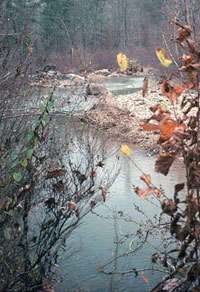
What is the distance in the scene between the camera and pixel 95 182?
6.65 m

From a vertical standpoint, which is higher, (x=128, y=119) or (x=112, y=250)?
(x=128, y=119)

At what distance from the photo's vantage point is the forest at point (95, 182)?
2.38 metres

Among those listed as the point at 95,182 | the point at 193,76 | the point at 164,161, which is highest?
the point at 193,76

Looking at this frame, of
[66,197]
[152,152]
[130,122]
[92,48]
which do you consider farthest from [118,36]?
[66,197]

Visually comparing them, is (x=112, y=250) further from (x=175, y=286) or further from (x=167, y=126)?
(x=167, y=126)

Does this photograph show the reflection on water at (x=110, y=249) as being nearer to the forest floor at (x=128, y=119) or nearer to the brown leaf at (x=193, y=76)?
the brown leaf at (x=193, y=76)

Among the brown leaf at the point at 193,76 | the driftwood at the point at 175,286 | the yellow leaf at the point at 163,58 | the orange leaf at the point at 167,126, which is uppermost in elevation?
the yellow leaf at the point at 163,58

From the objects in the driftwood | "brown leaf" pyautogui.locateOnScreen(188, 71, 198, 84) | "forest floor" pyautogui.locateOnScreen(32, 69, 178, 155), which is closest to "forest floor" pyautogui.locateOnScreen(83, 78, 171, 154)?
"forest floor" pyautogui.locateOnScreen(32, 69, 178, 155)

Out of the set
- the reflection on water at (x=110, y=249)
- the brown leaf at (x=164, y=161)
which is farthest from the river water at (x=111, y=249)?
the brown leaf at (x=164, y=161)

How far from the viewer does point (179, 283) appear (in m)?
2.66

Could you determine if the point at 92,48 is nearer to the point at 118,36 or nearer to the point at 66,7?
the point at 66,7

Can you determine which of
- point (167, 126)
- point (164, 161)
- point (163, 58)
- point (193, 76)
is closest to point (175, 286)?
point (164, 161)

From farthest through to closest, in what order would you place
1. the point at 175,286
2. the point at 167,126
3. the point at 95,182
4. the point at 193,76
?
the point at 95,182 → the point at 175,286 → the point at 193,76 → the point at 167,126

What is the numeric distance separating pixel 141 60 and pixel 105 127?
21461 millimetres
